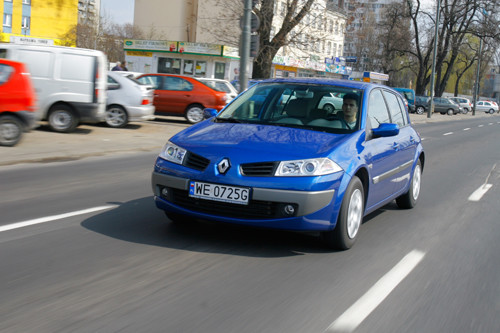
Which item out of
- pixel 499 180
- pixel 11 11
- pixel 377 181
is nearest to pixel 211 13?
pixel 11 11

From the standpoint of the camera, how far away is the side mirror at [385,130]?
5.71 metres

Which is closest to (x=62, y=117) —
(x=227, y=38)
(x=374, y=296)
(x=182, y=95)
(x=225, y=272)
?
(x=182, y=95)

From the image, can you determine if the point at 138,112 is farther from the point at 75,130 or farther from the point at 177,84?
the point at 177,84

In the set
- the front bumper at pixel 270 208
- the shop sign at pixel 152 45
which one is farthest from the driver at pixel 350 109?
the shop sign at pixel 152 45

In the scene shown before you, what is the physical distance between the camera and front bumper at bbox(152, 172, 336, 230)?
4.67m

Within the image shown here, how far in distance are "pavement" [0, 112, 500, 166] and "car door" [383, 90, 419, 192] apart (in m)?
6.15

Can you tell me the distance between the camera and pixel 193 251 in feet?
15.9

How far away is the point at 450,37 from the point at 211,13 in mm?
26843

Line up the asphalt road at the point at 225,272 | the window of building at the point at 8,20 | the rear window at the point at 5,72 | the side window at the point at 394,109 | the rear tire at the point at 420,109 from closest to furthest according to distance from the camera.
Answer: the asphalt road at the point at 225,272, the side window at the point at 394,109, the rear window at the point at 5,72, the rear tire at the point at 420,109, the window of building at the point at 8,20

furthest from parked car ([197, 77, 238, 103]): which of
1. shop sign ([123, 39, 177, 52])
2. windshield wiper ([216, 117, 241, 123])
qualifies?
shop sign ([123, 39, 177, 52])

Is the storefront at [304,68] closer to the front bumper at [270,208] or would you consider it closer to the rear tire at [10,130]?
the rear tire at [10,130]

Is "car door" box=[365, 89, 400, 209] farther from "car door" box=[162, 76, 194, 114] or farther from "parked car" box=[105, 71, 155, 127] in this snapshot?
"car door" box=[162, 76, 194, 114]

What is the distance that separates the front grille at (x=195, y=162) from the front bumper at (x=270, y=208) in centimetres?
14

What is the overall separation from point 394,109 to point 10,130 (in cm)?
748
